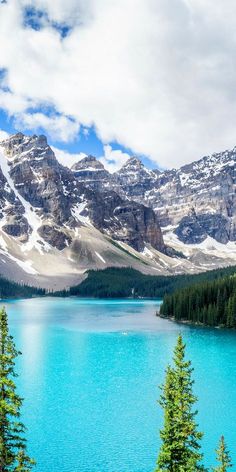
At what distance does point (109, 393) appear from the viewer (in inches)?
2341

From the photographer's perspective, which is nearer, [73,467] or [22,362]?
[73,467]

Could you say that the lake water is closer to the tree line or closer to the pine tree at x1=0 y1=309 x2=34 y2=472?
the tree line

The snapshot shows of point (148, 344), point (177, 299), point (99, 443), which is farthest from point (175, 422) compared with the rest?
point (177, 299)

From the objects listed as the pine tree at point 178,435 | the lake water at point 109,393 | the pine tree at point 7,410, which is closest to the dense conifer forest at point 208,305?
the lake water at point 109,393

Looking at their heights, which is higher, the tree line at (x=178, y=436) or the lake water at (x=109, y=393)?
the tree line at (x=178, y=436)

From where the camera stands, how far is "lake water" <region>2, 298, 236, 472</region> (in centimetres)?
4159

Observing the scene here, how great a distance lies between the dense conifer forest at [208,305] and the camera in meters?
121

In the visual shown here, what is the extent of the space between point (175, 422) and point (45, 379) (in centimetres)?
4413

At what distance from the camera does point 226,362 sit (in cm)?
8012

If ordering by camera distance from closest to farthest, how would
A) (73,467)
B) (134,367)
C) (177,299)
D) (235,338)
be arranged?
(73,467) → (134,367) → (235,338) → (177,299)

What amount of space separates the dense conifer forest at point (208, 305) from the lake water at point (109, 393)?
8936mm

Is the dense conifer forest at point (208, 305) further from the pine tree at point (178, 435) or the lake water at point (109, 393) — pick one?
the pine tree at point (178, 435)

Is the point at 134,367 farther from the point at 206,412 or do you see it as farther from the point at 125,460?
the point at 125,460

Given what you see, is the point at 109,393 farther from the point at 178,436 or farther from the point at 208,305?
the point at 208,305
